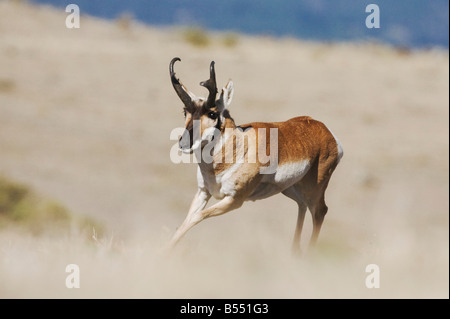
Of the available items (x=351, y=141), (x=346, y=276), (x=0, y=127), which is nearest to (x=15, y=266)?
(x=346, y=276)

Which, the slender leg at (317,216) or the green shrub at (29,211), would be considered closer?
the slender leg at (317,216)

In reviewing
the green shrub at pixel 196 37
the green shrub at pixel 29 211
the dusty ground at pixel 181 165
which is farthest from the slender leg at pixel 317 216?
the green shrub at pixel 196 37

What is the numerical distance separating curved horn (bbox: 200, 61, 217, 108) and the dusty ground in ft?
5.28

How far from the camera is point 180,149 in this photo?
6.82m

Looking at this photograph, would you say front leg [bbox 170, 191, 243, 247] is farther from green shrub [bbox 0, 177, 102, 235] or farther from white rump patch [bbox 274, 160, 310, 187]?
green shrub [bbox 0, 177, 102, 235]

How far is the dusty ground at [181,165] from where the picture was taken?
24.5 feet

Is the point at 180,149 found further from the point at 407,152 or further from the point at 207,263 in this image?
the point at 407,152

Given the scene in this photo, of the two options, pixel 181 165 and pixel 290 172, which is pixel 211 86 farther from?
pixel 181 165

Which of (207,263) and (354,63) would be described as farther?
(354,63)

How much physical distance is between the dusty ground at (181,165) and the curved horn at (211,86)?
1.61 m

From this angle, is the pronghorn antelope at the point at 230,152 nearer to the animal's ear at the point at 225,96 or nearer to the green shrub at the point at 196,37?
the animal's ear at the point at 225,96

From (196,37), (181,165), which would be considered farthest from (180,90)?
(196,37)

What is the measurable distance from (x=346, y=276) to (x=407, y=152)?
786 inches

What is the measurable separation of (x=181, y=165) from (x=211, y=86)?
17.8m
